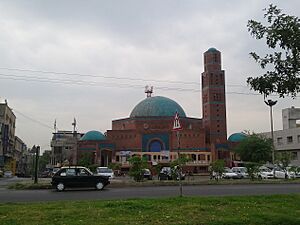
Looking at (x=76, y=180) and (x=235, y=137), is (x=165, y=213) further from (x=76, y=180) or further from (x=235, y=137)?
(x=235, y=137)

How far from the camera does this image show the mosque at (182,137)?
69.9 meters

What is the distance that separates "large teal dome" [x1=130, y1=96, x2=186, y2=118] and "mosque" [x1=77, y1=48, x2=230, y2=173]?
8.56 ft

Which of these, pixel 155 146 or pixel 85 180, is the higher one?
pixel 155 146

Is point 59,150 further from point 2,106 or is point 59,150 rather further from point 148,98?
point 148,98

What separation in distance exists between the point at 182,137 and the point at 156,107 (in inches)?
456

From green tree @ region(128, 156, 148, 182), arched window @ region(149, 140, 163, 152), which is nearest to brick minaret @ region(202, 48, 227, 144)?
arched window @ region(149, 140, 163, 152)

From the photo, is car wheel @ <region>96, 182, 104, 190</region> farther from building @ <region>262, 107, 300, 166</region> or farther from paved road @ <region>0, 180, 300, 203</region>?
building @ <region>262, 107, 300, 166</region>

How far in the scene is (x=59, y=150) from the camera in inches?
3927

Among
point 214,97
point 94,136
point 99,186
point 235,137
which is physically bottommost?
point 99,186

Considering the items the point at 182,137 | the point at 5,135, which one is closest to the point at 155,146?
the point at 182,137

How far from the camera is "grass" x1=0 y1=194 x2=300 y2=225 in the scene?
8.41 m

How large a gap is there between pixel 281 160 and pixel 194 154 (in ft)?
111

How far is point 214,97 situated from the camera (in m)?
71.1

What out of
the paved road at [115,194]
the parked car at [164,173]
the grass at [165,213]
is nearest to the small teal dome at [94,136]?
the parked car at [164,173]
